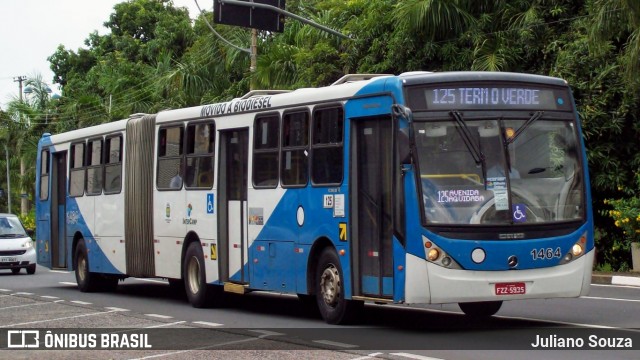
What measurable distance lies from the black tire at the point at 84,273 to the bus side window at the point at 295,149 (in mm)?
→ 8470

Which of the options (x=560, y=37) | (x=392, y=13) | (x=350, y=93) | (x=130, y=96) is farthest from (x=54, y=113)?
(x=350, y=93)

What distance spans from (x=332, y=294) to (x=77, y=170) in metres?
10.6

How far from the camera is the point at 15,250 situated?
3139cm

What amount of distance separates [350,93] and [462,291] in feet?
9.67

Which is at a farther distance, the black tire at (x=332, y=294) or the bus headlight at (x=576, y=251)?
the black tire at (x=332, y=294)

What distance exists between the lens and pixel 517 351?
11.7 m

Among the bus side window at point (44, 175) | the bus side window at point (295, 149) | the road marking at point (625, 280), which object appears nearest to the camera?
the bus side window at point (295, 149)

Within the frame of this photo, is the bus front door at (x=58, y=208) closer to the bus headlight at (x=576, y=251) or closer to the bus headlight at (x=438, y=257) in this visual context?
the bus headlight at (x=438, y=257)

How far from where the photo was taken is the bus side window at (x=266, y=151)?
1642 centimetres

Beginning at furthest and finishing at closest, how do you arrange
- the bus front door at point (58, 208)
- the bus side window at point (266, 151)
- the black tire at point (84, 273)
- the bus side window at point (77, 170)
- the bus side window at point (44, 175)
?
the bus side window at point (44, 175), the bus front door at point (58, 208), the bus side window at point (77, 170), the black tire at point (84, 273), the bus side window at point (266, 151)

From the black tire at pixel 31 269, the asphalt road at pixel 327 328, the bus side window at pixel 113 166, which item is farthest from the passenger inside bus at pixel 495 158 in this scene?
the black tire at pixel 31 269

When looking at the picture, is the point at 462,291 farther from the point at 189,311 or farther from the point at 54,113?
the point at 54,113

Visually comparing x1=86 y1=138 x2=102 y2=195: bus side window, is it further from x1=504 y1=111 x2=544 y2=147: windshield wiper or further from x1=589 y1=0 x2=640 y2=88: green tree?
x1=504 y1=111 x2=544 y2=147: windshield wiper

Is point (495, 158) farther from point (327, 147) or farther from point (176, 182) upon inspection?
point (176, 182)
